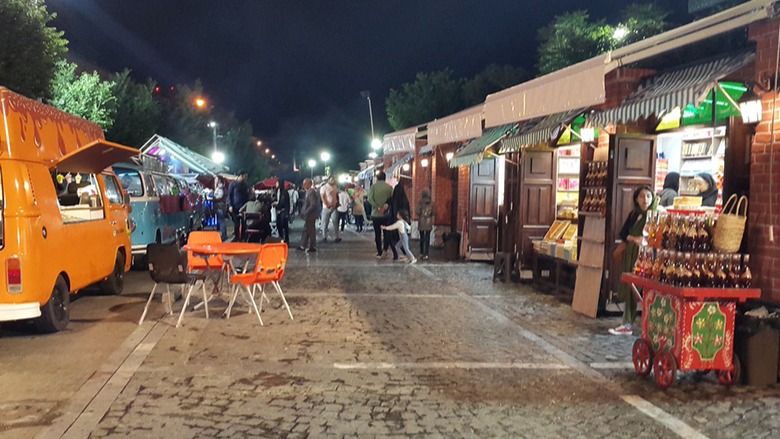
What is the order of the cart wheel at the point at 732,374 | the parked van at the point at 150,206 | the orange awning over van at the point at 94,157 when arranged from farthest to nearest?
the parked van at the point at 150,206
the orange awning over van at the point at 94,157
the cart wheel at the point at 732,374

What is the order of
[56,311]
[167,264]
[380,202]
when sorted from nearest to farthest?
[56,311] → [167,264] → [380,202]

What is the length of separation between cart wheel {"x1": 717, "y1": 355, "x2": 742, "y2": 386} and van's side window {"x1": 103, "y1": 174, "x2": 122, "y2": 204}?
8.49 meters

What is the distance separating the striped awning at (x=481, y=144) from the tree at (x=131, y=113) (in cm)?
1673

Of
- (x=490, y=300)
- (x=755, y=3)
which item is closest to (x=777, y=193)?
(x=755, y=3)

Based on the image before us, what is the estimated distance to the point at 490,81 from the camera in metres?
31.2

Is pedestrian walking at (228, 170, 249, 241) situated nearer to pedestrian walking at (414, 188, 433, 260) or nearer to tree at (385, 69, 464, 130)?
pedestrian walking at (414, 188, 433, 260)

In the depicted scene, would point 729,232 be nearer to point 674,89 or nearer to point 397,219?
point 674,89

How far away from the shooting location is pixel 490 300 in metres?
9.86

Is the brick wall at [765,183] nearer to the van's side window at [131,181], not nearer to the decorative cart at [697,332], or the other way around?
the decorative cart at [697,332]

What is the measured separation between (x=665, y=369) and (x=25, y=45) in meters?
13.9

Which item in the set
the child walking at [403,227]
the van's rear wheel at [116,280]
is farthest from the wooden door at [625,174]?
the van's rear wheel at [116,280]

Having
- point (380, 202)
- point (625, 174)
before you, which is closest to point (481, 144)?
point (380, 202)

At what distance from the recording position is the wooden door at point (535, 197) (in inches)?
448

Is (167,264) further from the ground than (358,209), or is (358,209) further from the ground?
(358,209)
